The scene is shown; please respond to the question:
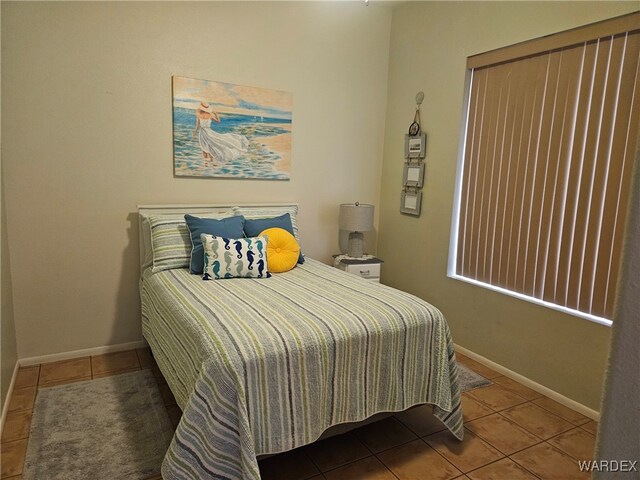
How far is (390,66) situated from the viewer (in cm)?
391

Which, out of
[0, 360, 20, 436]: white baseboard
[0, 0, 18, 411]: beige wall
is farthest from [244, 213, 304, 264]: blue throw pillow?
[0, 360, 20, 436]: white baseboard

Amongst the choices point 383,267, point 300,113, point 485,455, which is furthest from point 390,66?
point 485,455

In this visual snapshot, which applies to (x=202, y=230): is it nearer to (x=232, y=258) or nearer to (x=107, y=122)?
(x=232, y=258)

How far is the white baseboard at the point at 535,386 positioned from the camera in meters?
2.49

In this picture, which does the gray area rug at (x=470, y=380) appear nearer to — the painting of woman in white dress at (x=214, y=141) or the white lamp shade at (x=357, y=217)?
the white lamp shade at (x=357, y=217)

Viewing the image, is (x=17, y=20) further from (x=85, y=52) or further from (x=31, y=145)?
(x=31, y=145)

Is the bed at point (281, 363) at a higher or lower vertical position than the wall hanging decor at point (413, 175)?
lower

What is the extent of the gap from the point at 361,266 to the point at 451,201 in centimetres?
93

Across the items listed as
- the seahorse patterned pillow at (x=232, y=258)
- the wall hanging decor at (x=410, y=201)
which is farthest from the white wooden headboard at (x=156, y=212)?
the wall hanging decor at (x=410, y=201)

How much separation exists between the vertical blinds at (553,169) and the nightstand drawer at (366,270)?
2.58ft

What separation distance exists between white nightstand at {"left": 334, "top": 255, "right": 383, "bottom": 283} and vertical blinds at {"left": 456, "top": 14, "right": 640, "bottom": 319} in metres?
0.79

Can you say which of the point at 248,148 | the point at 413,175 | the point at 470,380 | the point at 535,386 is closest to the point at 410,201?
the point at 413,175

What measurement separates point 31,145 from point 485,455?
3.21 metres

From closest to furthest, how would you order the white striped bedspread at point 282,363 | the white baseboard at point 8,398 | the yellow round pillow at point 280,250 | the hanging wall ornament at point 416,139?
the white striped bedspread at point 282,363 → the white baseboard at point 8,398 → the yellow round pillow at point 280,250 → the hanging wall ornament at point 416,139
